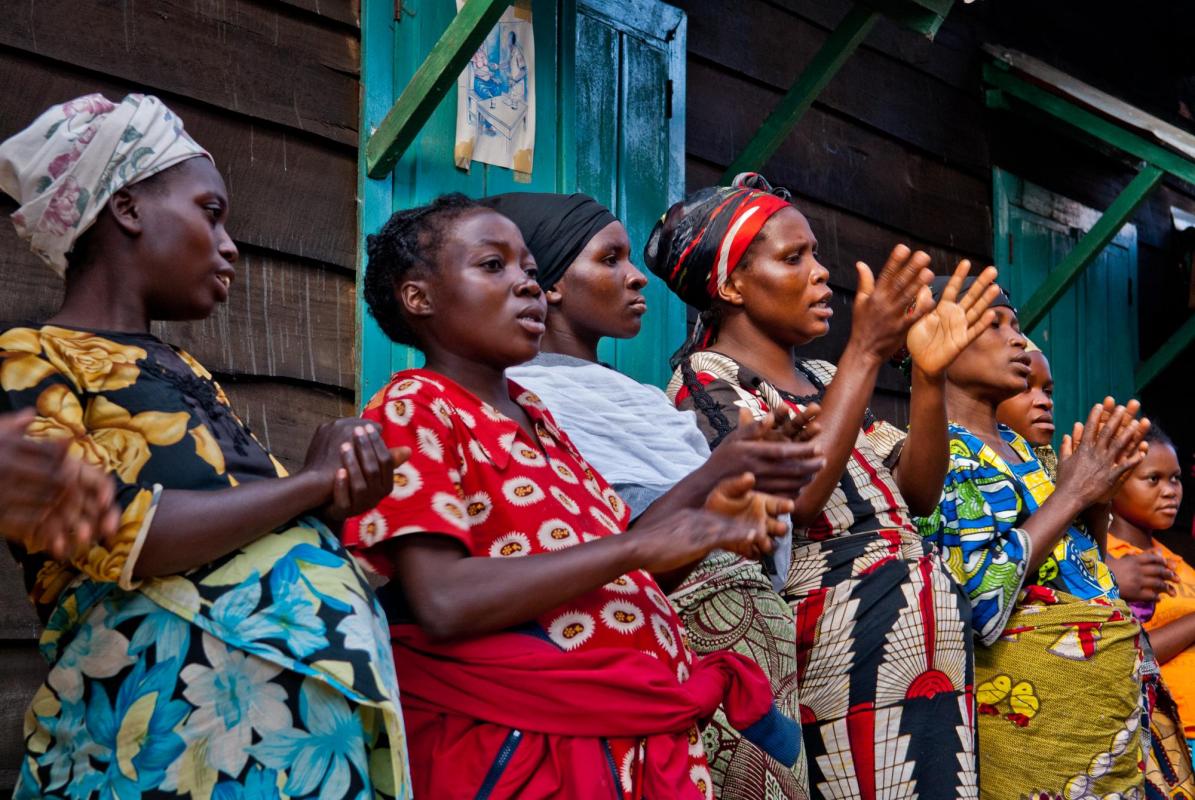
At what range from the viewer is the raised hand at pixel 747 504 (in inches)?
80.4

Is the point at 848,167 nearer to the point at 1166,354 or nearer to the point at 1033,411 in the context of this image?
the point at 1033,411

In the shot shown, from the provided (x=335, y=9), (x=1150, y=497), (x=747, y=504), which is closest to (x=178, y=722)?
(x=747, y=504)

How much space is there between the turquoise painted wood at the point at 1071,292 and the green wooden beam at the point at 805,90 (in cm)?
170

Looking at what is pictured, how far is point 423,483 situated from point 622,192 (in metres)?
2.20

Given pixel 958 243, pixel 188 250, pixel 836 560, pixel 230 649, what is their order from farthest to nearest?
pixel 958 243, pixel 836 560, pixel 188 250, pixel 230 649

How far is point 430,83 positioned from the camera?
331cm

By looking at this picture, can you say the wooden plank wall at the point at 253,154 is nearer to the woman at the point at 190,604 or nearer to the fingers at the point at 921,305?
the woman at the point at 190,604

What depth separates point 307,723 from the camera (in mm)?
1869

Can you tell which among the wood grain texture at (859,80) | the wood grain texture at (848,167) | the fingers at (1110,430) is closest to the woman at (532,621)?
the fingers at (1110,430)

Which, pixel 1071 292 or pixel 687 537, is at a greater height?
pixel 687 537

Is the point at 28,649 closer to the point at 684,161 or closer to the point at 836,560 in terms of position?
the point at 836,560

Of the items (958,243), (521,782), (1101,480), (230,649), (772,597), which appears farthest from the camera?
(958,243)

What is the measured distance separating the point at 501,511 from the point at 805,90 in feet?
8.91

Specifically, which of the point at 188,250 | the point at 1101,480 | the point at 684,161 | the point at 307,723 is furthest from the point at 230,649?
the point at 684,161
